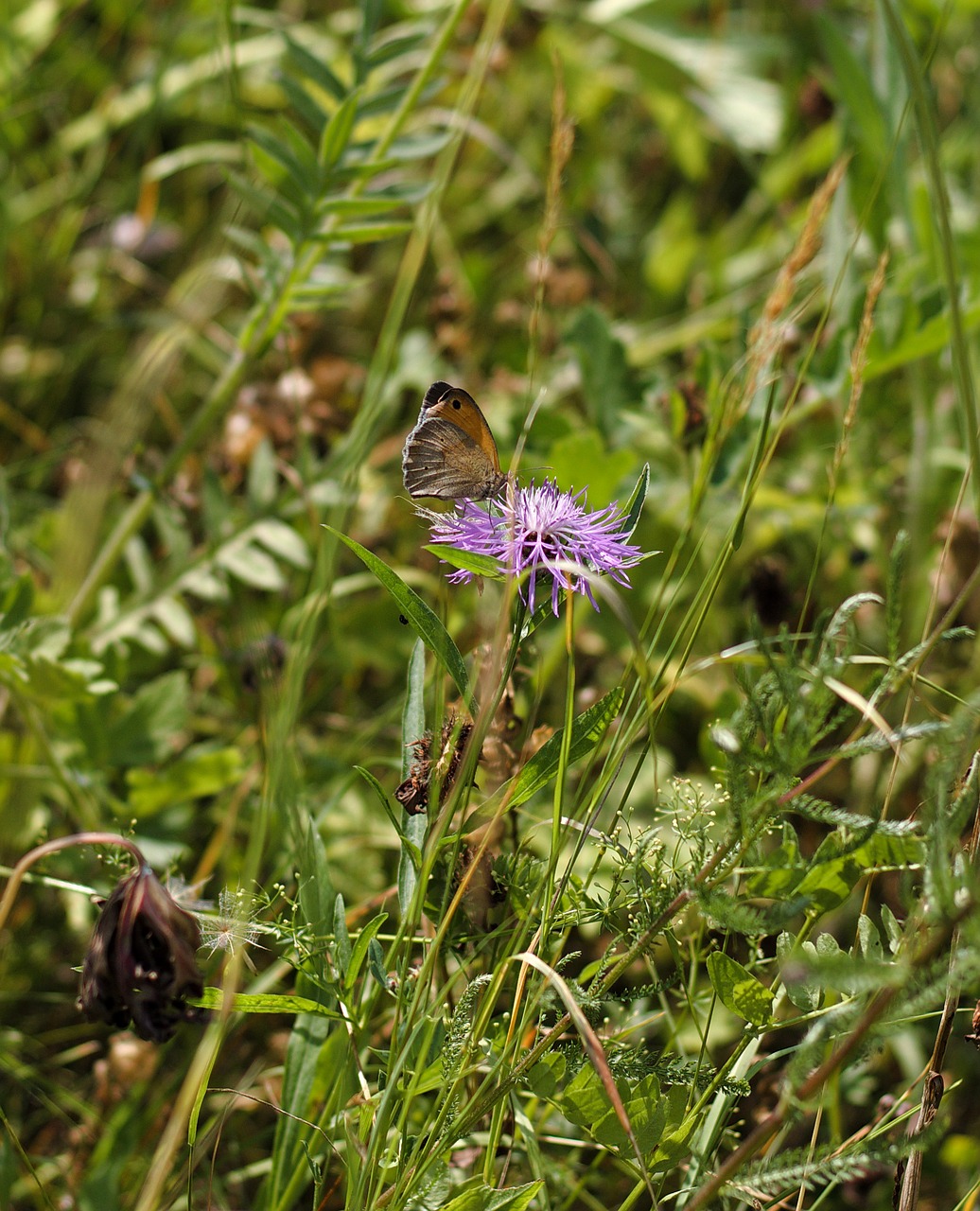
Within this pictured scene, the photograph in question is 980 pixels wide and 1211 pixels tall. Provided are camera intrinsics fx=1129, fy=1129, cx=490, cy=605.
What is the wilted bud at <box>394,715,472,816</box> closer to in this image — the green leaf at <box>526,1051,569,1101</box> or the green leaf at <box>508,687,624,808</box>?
the green leaf at <box>508,687,624,808</box>

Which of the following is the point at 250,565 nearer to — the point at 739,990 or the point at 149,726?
the point at 149,726

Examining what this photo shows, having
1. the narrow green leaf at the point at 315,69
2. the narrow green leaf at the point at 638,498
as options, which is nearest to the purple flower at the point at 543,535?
the narrow green leaf at the point at 638,498

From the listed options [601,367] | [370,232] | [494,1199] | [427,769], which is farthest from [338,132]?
[494,1199]

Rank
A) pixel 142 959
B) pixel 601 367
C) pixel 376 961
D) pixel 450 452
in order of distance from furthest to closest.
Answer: pixel 601 367
pixel 450 452
pixel 376 961
pixel 142 959

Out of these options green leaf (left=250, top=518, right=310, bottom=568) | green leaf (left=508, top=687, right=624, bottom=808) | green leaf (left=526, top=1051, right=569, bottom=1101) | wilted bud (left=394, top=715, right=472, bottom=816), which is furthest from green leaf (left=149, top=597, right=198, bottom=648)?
green leaf (left=526, top=1051, right=569, bottom=1101)

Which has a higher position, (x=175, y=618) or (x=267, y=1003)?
(x=175, y=618)

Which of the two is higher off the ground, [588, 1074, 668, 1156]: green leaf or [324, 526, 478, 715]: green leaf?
[324, 526, 478, 715]: green leaf

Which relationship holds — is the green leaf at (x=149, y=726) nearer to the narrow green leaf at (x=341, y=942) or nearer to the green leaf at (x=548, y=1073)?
the narrow green leaf at (x=341, y=942)
